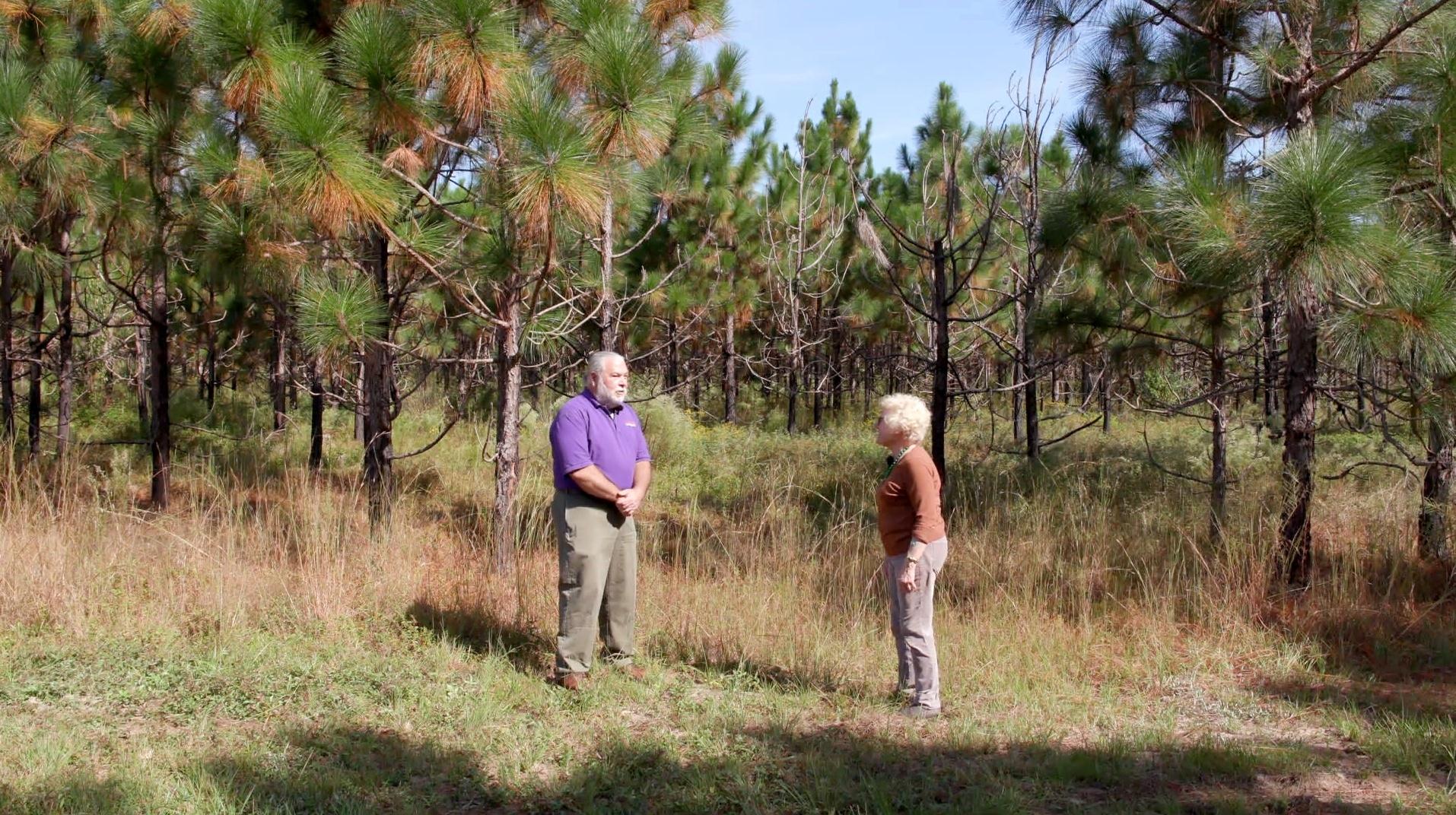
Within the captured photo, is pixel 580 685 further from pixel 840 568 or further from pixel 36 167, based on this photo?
pixel 36 167

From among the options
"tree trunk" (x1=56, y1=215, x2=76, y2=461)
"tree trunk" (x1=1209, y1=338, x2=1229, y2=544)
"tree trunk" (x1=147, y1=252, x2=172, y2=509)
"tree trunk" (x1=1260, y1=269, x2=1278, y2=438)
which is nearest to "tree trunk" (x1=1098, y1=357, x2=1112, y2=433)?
"tree trunk" (x1=1209, y1=338, x2=1229, y2=544)

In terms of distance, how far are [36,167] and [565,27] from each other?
390 centimetres

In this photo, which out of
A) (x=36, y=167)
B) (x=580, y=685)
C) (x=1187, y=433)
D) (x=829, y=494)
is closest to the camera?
(x=580, y=685)

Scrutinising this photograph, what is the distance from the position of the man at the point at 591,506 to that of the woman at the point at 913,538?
1.13 meters

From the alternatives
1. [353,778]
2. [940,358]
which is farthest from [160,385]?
[940,358]

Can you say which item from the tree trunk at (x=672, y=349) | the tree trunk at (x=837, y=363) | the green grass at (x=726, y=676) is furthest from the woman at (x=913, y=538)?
the tree trunk at (x=837, y=363)

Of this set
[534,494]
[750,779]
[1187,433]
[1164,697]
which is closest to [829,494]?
Answer: [534,494]

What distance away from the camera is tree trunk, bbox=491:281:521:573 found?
5.70m

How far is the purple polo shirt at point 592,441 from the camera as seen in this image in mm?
4145

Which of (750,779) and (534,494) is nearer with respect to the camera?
(750,779)

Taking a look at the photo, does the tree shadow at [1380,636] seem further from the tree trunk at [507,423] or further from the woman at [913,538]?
the tree trunk at [507,423]

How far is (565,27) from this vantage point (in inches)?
216

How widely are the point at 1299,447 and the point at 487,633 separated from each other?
446 cm

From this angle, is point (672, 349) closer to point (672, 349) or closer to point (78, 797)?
point (672, 349)
